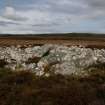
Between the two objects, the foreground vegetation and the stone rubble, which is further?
the stone rubble

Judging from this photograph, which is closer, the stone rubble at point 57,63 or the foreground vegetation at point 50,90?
the foreground vegetation at point 50,90

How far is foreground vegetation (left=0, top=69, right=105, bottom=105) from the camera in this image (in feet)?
39.9

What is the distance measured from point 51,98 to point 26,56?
1386 cm

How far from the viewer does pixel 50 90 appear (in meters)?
13.6

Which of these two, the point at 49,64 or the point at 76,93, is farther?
the point at 49,64

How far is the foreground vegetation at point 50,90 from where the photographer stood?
12.1 m

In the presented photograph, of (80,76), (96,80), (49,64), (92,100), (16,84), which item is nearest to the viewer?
(92,100)

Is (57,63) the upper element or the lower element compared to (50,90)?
upper

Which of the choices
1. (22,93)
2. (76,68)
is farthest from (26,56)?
(22,93)

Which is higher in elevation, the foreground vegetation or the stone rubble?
the stone rubble

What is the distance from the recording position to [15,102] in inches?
483

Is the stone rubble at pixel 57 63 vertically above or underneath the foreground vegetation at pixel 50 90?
above

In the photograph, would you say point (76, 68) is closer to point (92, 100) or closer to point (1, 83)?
point (1, 83)

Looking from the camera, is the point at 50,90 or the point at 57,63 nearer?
the point at 50,90
